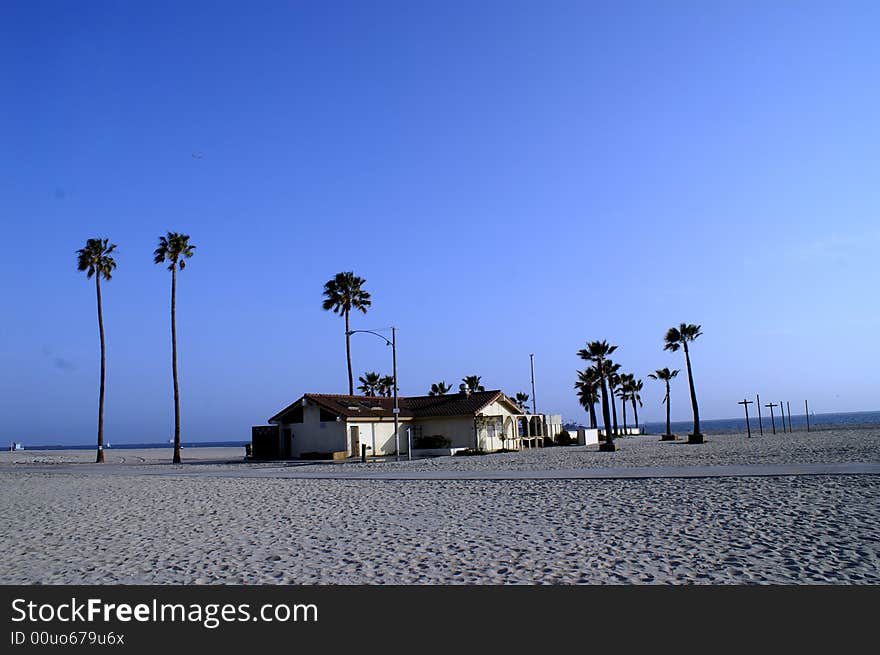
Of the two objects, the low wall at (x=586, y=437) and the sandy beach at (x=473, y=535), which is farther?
the low wall at (x=586, y=437)

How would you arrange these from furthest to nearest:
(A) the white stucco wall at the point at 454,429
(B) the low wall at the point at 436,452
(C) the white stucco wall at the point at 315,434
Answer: (A) the white stucco wall at the point at 454,429, (B) the low wall at the point at 436,452, (C) the white stucco wall at the point at 315,434

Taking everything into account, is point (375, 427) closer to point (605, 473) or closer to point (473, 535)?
point (605, 473)

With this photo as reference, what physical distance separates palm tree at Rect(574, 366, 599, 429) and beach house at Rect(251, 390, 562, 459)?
46.0 feet

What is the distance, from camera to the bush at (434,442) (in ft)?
148

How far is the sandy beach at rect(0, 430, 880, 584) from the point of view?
9367mm

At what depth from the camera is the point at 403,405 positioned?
51000 mm

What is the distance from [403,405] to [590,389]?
28.3 m

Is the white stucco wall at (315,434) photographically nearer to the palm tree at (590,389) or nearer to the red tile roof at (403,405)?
the red tile roof at (403,405)

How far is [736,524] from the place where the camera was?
40.0ft

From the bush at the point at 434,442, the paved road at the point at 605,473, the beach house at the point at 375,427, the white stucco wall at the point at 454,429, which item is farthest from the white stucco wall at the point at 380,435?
the paved road at the point at 605,473

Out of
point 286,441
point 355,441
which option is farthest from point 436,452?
point 286,441
